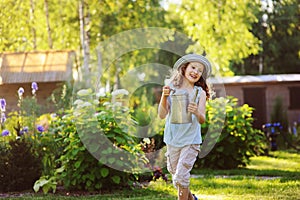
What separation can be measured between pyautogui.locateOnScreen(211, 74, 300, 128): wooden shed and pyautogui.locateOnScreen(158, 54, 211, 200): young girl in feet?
41.5

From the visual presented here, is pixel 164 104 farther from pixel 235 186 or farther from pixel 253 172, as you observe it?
pixel 253 172

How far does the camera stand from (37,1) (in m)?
18.8

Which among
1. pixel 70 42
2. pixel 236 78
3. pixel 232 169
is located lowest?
pixel 232 169

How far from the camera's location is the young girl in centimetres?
512

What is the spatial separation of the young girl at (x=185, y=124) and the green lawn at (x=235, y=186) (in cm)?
139

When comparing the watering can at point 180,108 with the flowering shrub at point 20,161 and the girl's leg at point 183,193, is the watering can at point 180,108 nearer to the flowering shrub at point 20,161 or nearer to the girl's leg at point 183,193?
the girl's leg at point 183,193

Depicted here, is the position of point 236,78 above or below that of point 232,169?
above

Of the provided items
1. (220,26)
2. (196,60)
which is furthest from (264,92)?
(196,60)

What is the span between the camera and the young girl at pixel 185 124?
5.12 metres

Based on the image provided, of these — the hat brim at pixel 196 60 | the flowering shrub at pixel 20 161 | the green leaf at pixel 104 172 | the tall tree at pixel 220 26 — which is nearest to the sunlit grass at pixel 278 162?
the tall tree at pixel 220 26

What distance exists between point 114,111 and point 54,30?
13.5 m

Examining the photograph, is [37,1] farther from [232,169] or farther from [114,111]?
[114,111]

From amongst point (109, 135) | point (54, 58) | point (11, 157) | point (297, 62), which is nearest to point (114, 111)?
point (109, 135)

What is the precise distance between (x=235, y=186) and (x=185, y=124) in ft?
8.38
